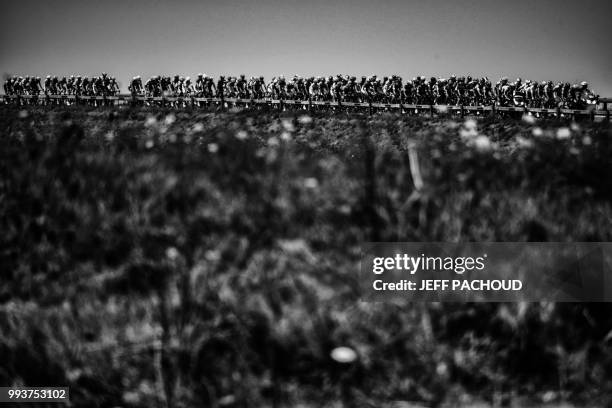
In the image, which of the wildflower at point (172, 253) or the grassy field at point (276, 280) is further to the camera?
the wildflower at point (172, 253)

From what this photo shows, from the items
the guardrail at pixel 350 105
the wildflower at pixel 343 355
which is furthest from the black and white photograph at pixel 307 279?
the guardrail at pixel 350 105

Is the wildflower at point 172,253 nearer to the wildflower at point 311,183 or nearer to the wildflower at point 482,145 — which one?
the wildflower at point 311,183

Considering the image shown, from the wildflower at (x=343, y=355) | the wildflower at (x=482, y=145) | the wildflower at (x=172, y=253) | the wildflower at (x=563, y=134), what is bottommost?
the wildflower at (x=343, y=355)

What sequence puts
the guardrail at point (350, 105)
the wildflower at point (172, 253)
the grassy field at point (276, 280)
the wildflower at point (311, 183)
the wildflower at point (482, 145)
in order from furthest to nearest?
the guardrail at point (350, 105), the wildflower at point (482, 145), the wildflower at point (311, 183), the wildflower at point (172, 253), the grassy field at point (276, 280)

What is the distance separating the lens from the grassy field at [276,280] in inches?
92.8

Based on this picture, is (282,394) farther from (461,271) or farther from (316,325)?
(461,271)

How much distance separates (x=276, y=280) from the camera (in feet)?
8.34

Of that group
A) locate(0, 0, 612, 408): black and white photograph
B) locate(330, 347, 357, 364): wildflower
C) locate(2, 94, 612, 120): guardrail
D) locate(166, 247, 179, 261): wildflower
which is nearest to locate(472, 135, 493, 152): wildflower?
locate(0, 0, 612, 408): black and white photograph

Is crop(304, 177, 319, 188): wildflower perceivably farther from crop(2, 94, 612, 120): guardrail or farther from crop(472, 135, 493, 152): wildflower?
crop(2, 94, 612, 120): guardrail

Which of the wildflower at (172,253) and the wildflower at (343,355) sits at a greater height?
the wildflower at (172,253)

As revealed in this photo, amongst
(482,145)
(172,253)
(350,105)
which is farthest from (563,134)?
(350,105)

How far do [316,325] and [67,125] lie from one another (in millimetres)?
2518

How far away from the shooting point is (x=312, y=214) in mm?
2754

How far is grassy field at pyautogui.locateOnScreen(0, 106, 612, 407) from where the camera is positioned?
236 cm
